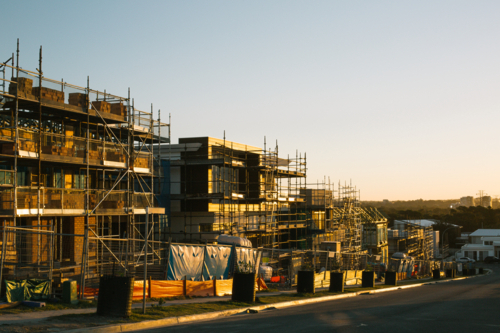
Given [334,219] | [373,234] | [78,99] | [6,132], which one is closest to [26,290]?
[6,132]

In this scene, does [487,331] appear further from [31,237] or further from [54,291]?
[31,237]

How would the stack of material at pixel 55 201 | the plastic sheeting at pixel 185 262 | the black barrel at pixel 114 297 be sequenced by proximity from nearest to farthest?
the black barrel at pixel 114 297 → the plastic sheeting at pixel 185 262 → the stack of material at pixel 55 201

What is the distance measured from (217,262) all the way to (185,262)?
220 cm

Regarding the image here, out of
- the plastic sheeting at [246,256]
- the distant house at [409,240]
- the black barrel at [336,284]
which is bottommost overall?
the distant house at [409,240]

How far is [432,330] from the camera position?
1204 centimetres

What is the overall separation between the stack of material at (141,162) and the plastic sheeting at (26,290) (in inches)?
595

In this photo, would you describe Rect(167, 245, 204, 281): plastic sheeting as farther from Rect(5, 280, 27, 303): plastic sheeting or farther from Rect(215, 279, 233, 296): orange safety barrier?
Rect(5, 280, 27, 303): plastic sheeting

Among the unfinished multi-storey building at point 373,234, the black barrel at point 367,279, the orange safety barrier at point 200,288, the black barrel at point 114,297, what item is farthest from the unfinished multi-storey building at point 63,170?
the unfinished multi-storey building at point 373,234

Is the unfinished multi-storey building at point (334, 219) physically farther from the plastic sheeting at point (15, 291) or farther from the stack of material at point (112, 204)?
the plastic sheeting at point (15, 291)

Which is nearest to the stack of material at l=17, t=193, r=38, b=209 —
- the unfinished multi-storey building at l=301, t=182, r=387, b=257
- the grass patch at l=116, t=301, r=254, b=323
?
the grass patch at l=116, t=301, r=254, b=323

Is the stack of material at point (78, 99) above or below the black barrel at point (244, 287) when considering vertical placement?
above

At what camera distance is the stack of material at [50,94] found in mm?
23391

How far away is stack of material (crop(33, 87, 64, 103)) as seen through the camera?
921 inches

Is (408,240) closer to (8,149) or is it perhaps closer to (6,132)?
(6,132)
